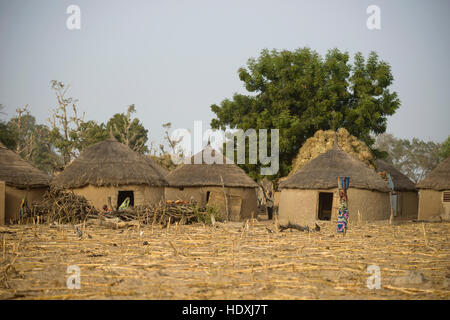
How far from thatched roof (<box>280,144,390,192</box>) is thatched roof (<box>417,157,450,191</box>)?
263 cm

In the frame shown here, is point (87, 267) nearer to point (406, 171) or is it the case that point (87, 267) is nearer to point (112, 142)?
point (112, 142)

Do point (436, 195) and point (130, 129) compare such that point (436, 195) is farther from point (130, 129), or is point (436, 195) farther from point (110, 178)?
point (130, 129)

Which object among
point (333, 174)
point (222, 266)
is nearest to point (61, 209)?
point (222, 266)

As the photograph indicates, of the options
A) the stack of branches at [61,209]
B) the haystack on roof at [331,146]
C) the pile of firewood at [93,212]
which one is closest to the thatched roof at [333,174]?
the haystack on roof at [331,146]

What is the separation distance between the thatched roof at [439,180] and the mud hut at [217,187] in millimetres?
6396

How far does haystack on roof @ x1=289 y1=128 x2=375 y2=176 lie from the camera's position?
19703mm

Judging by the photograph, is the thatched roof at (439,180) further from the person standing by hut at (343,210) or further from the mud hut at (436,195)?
the person standing by hut at (343,210)

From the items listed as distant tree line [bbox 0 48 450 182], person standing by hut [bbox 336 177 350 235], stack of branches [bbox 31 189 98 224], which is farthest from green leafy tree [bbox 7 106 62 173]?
person standing by hut [bbox 336 177 350 235]

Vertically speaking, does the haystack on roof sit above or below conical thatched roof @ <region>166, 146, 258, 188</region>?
above

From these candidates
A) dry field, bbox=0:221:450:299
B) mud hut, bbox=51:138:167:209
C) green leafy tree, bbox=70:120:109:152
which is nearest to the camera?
dry field, bbox=0:221:450:299

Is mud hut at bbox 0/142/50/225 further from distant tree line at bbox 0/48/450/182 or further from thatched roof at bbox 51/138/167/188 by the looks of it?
distant tree line at bbox 0/48/450/182

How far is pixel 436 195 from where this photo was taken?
17.9m
